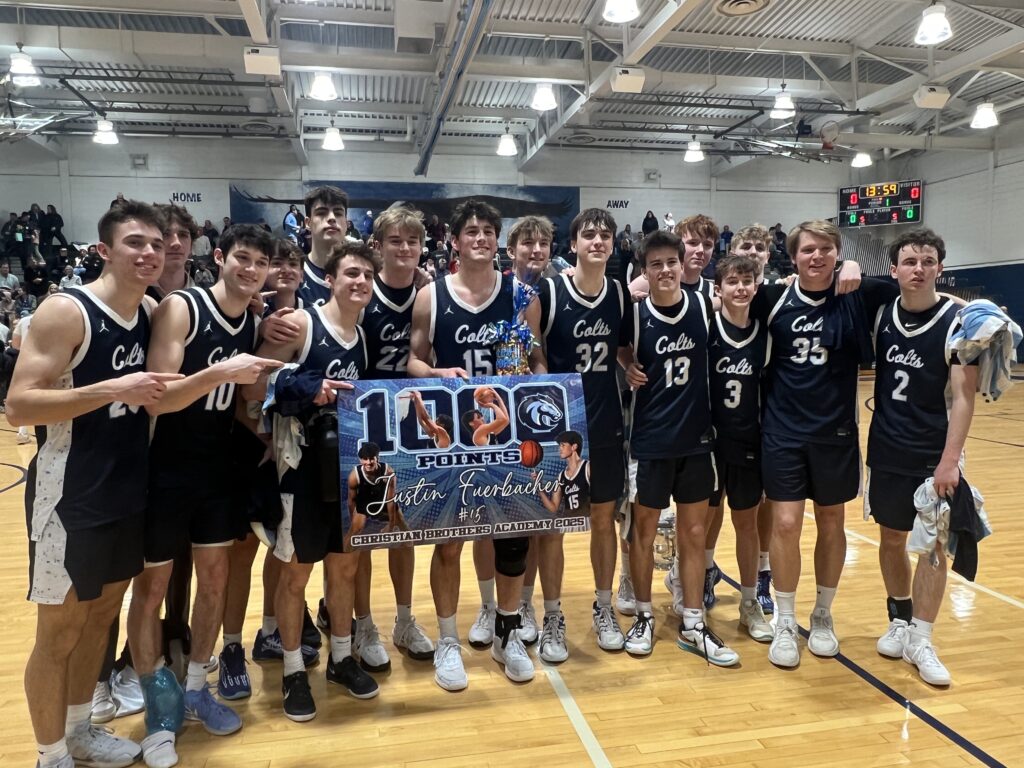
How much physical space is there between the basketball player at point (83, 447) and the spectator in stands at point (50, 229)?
17.7 metres

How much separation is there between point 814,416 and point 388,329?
212cm

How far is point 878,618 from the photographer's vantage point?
3863mm

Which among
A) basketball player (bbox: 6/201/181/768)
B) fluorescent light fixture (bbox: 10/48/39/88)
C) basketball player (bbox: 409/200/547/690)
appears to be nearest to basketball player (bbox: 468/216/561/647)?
basketball player (bbox: 409/200/547/690)

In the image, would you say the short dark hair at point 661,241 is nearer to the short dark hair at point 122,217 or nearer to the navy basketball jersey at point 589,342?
the navy basketball jersey at point 589,342

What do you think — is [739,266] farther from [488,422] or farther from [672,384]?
[488,422]

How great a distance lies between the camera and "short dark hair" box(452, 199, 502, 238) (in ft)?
10.5

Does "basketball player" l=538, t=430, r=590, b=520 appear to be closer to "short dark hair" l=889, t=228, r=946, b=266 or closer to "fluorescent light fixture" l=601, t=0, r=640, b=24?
"short dark hair" l=889, t=228, r=946, b=266

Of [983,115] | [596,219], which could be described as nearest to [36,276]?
[596,219]

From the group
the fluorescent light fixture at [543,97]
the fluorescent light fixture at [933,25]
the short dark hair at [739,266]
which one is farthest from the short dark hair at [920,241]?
the fluorescent light fixture at [543,97]

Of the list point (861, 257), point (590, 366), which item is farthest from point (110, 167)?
point (861, 257)

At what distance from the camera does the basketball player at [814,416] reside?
332 centimetres

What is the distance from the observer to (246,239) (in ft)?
9.16

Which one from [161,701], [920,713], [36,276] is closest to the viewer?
[161,701]

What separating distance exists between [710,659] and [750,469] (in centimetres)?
97
